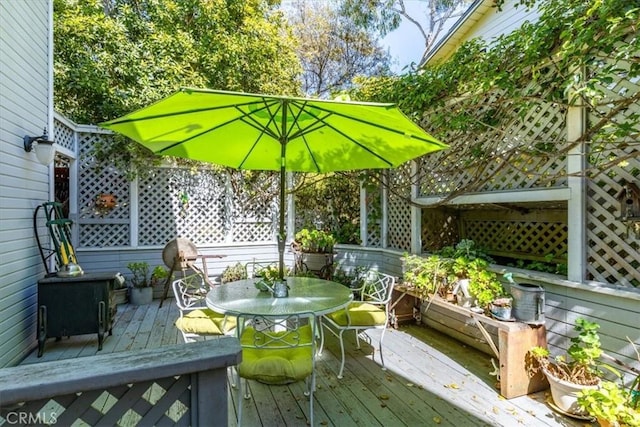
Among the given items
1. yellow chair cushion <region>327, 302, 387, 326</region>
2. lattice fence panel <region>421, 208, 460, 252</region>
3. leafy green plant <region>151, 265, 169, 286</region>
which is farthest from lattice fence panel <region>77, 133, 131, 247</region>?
lattice fence panel <region>421, 208, 460, 252</region>

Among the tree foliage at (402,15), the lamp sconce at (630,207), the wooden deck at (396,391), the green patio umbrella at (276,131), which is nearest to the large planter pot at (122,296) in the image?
the wooden deck at (396,391)

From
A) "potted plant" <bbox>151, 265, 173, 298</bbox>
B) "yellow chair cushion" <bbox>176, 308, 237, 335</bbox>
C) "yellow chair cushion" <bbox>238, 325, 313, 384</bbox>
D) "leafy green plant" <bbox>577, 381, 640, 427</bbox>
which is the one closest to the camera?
"leafy green plant" <bbox>577, 381, 640, 427</bbox>

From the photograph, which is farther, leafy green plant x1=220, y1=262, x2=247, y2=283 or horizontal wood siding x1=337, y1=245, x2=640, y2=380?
leafy green plant x1=220, y1=262, x2=247, y2=283

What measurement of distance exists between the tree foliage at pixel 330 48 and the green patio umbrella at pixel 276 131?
7490 millimetres

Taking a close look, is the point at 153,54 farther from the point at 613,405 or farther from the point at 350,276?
the point at 613,405

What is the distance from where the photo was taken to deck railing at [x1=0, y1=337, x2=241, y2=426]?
95cm

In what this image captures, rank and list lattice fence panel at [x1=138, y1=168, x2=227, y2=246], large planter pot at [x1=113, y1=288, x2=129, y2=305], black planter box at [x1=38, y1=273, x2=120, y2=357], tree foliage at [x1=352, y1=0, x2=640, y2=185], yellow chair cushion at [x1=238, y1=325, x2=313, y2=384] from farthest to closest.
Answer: lattice fence panel at [x1=138, y1=168, x2=227, y2=246]
large planter pot at [x1=113, y1=288, x2=129, y2=305]
black planter box at [x1=38, y1=273, x2=120, y2=357]
tree foliage at [x1=352, y1=0, x2=640, y2=185]
yellow chair cushion at [x1=238, y1=325, x2=313, y2=384]

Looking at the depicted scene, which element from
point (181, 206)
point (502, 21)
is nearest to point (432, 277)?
point (181, 206)

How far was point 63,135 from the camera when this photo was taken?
489 cm

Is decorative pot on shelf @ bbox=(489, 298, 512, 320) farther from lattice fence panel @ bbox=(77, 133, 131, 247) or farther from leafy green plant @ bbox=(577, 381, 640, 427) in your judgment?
lattice fence panel @ bbox=(77, 133, 131, 247)

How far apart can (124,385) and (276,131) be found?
234 cm

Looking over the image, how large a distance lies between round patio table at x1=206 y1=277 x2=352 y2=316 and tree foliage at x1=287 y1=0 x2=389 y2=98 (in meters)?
8.48

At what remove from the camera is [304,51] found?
10.7 m

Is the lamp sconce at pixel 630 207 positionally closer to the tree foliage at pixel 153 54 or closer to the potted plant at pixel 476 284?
the potted plant at pixel 476 284
